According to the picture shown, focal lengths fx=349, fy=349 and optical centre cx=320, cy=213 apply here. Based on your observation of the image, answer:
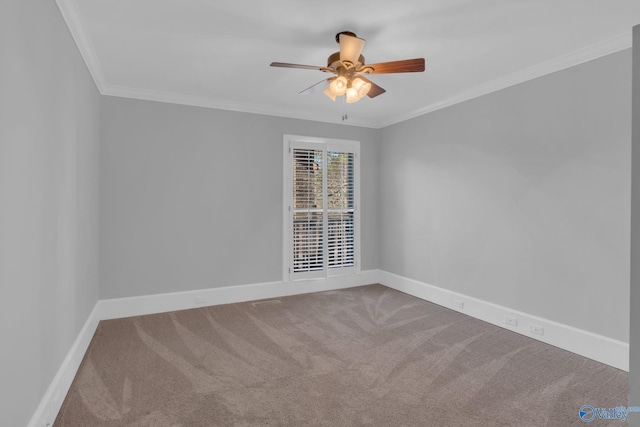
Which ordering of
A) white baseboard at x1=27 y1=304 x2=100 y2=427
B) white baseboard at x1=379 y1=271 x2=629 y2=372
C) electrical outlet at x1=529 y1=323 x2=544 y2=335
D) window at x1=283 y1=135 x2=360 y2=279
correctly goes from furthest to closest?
window at x1=283 y1=135 x2=360 y2=279 → electrical outlet at x1=529 y1=323 x2=544 y2=335 → white baseboard at x1=379 y1=271 x2=629 y2=372 → white baseboard at x1=27 y1=304 x2=100 y2=427

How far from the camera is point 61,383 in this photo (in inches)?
86.0

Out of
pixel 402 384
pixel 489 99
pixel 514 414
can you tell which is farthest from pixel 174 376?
pixel 489 99

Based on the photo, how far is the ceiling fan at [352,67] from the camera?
246 cm

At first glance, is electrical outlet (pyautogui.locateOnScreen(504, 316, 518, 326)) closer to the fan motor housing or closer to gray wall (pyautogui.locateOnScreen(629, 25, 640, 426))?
the fan motor housing

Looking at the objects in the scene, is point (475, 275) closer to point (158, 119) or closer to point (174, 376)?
point (174, 376)

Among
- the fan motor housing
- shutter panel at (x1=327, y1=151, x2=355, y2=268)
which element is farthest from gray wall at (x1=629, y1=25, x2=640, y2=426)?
shutter panel at (x1=327, y1=151, x2=355, y2=268)

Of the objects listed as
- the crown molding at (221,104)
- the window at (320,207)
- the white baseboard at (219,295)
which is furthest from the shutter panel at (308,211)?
the crown molding at (221,104)

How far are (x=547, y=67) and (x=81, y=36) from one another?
3.85 metres

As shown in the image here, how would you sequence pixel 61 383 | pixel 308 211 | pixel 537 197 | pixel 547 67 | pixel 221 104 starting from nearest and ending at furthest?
pixel 61 383, pixel 547 67, pixel 537 197, pixel 221 104, pixel 308 211

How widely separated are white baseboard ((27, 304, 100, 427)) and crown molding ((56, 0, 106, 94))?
2245 mm

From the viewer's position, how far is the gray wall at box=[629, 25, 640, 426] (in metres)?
0.80

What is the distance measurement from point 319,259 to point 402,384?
260 cm

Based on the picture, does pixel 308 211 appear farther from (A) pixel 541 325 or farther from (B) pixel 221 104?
(A) pixel 541 325

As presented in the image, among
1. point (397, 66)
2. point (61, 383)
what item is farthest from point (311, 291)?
point (397, 66)
